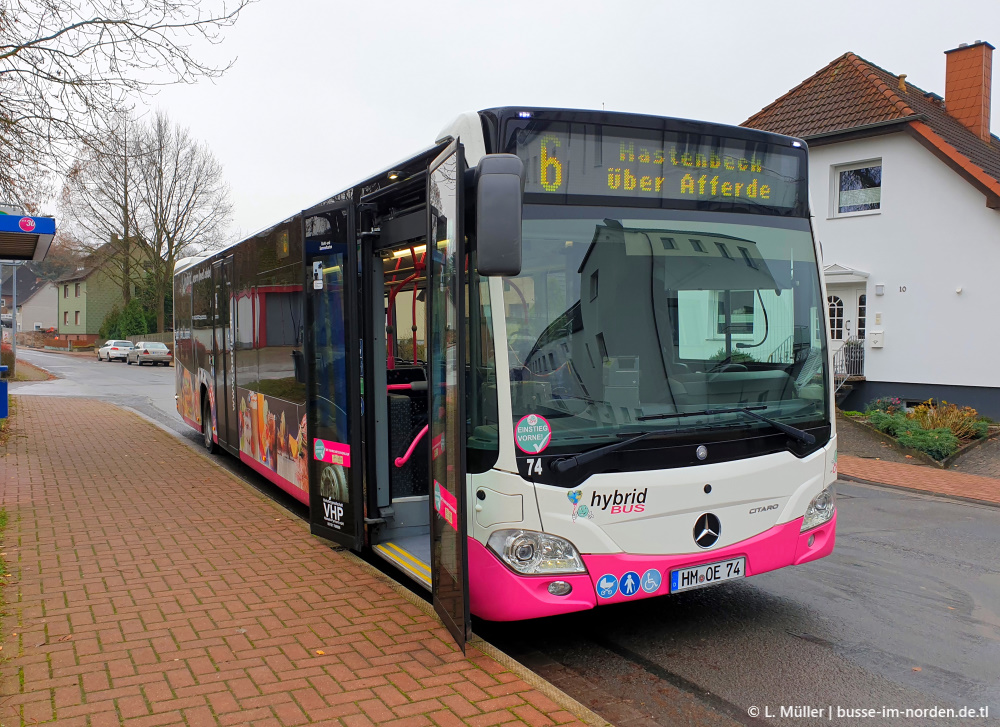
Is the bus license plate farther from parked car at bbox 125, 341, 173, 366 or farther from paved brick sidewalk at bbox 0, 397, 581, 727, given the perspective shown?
parked car at bbox 125, 341, 173, 366

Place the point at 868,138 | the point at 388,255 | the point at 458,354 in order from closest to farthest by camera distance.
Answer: the point at 458,354 < the point at 388,255 < the point at 868,138

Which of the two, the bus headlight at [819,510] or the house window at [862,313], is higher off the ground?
the house window at [862,313]

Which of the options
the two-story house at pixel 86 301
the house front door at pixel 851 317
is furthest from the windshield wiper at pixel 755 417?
the two-story house at pixel 86 301

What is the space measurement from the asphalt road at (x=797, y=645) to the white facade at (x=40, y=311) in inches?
4043

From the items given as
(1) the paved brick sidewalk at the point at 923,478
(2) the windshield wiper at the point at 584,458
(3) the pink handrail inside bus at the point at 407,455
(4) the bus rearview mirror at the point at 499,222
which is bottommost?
(1) the paved brick sidewalk at the point at 923,478

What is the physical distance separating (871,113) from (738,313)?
1694 centimetres

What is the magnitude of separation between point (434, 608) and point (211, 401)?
776 cm

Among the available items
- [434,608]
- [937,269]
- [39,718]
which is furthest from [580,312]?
[937,269]

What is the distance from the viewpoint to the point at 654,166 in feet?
14.7

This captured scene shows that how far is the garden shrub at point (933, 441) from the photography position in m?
12.7

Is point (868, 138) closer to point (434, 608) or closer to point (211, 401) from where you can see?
point (211, 401)

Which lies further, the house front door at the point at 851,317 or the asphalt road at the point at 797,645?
the house front door at the point at 851,317

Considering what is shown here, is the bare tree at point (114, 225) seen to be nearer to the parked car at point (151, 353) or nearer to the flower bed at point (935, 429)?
the parked car at point (151, 353)

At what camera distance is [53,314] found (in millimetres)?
96562
